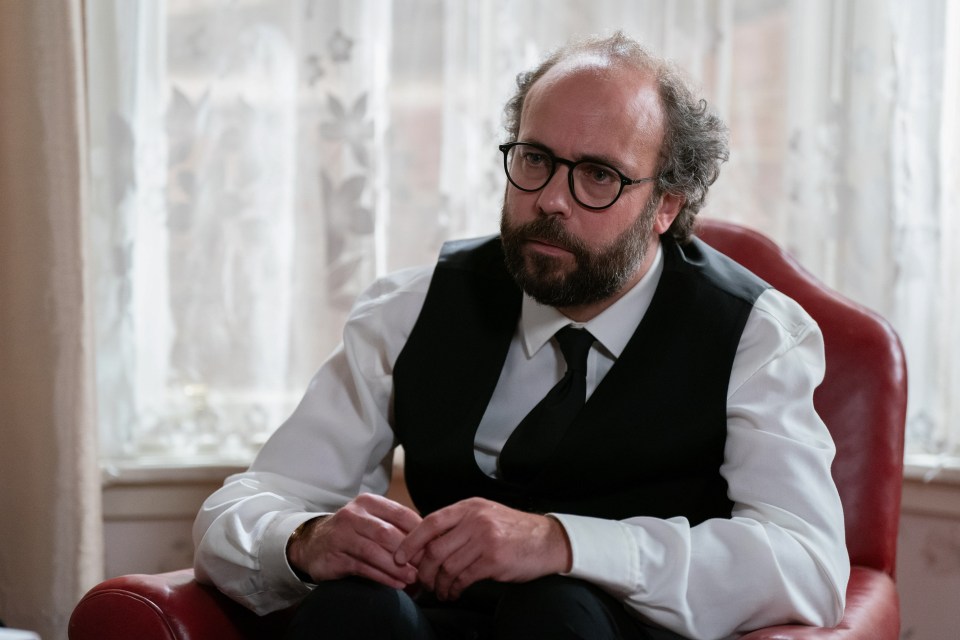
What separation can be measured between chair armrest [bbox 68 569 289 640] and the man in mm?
53

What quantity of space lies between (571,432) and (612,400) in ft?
0.24

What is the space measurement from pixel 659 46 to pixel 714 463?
1.02m

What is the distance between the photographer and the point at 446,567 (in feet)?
4.29

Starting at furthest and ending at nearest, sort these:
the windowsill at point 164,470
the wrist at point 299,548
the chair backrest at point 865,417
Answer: the windowsill at point 164,470 → the chair backrest at point 865,417 → the wrist at point 299,548

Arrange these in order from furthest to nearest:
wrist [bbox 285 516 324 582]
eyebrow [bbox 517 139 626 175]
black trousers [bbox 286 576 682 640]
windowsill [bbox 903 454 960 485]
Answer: windowsill [bbox 903 454 960 485]
eyebrow [bbox 517 139 626 175]
wrist [bbox 285 516 324 582]
black trousers [bbox 286 576 682 640]

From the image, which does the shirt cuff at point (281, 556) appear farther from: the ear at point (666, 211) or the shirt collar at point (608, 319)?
the ear at point (666, 211)

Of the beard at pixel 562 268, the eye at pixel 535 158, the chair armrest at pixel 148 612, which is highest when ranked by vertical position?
the eye at pixel 535 158

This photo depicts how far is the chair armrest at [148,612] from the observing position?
4.38 ft

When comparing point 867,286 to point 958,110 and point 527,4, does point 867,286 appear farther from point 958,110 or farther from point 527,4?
point 527,4

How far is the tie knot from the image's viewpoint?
158 centimetres

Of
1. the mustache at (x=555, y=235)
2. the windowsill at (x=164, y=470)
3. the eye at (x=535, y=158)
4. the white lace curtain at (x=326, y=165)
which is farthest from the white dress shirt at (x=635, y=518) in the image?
the windowsill at (x=164, y=470)

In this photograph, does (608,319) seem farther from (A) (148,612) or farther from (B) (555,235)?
(A) (148,612)

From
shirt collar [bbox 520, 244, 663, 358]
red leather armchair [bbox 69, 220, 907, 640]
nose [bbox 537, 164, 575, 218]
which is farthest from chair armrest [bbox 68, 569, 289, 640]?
nose [bbox 537, 164, 575, 218]

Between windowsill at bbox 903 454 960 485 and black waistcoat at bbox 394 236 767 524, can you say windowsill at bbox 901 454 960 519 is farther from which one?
black waistcoat at bbox 394 236 767 524
